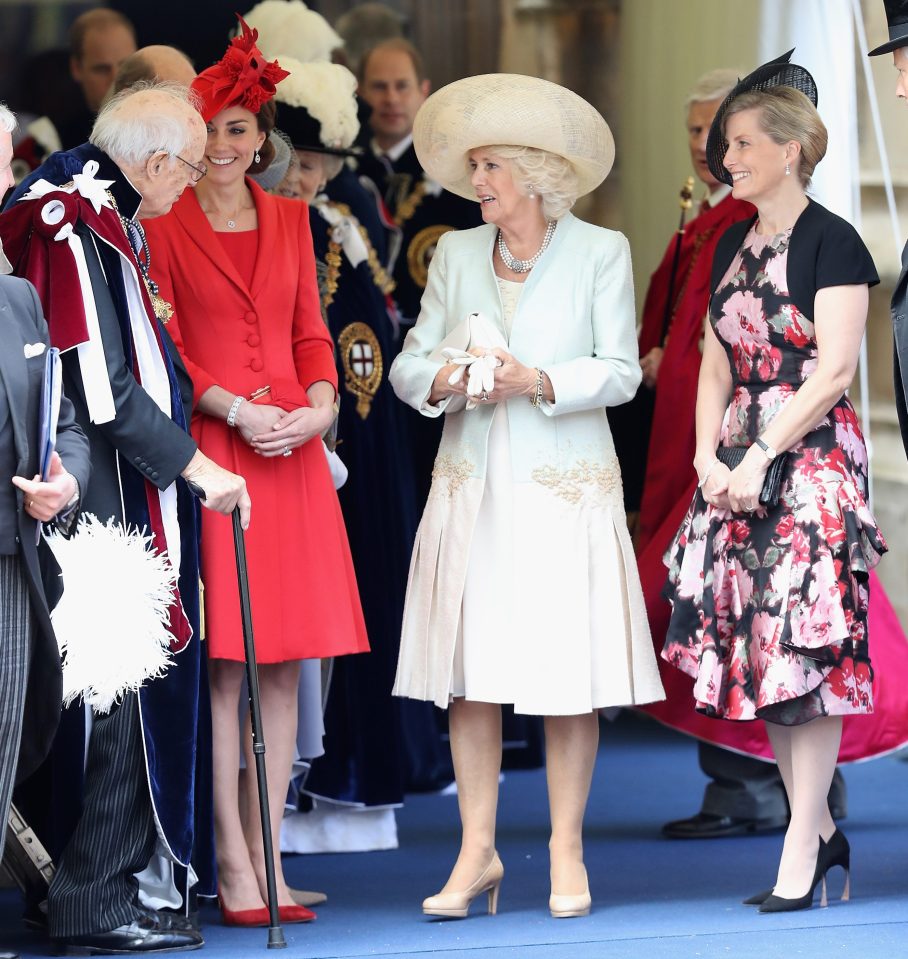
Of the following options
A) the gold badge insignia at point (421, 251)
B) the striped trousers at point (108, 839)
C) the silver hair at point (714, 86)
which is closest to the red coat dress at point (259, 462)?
the striped trousers at point (108, 839)

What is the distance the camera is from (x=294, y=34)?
18.0 ft

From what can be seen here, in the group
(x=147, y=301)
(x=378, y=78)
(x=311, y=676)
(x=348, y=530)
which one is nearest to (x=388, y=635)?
(x=348, y=530)

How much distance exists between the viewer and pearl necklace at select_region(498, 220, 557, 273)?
4340mm

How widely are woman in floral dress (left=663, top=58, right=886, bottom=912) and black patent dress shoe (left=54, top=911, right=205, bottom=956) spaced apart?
1238mm

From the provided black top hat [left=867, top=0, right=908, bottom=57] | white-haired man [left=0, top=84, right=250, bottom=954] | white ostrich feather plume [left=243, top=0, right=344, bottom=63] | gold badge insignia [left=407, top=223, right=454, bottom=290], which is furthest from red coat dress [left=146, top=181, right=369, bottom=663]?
gold badge insignia [left=407, top=223, right=454, bottom=290]

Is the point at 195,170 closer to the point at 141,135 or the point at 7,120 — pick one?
the point at 141,135

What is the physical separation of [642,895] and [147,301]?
5.85 feet

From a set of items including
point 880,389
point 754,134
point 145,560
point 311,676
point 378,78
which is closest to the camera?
point 145,560

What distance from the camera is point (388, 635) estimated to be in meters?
5.32

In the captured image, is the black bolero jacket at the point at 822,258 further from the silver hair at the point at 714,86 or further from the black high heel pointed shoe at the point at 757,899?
the silver hair at the point at 714,86

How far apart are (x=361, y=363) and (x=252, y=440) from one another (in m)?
1.03

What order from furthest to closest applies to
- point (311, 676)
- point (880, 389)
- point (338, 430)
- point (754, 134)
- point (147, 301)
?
point (880, 389) < point (338, 430) < point (311, 676) < point (754, 134) < point (147, 301)

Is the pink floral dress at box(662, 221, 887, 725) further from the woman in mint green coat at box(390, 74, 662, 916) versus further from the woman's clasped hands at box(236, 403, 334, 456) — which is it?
the woman's clasped hands at box(236, 403, 334, 456)

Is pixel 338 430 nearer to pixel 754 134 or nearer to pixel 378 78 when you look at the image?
pixel 754 134
